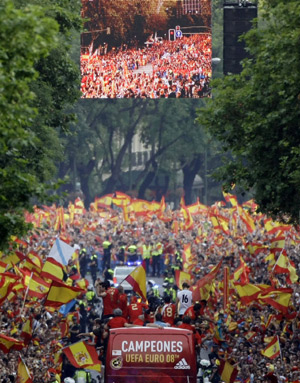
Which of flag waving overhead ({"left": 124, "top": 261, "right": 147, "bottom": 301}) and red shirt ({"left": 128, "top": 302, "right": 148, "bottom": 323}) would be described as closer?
red shirt ({"left": 128, "top": 302, "right": 148, "bottom": 323})

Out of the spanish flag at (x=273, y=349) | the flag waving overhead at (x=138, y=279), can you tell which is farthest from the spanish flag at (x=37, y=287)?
the spanish flag at (x=273, y=349)

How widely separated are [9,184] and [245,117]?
31.7 feet

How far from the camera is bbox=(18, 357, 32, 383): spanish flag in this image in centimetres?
2236

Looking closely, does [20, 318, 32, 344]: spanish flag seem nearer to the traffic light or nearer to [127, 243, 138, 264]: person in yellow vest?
the traffic light

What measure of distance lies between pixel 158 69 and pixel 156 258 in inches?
718

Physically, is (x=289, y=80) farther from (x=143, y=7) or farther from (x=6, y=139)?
(x=143, y=7)

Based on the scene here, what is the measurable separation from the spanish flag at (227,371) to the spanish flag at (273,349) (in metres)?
0.86

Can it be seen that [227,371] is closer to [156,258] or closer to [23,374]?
[23,374]

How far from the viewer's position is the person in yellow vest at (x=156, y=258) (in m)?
53.4

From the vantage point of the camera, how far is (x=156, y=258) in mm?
53750

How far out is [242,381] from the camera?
26594mm

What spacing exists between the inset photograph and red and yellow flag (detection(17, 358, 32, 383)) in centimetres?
1422

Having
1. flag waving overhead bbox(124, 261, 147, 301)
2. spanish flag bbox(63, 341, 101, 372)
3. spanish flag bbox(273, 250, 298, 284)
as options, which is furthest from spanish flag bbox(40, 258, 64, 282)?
spanish flag bbox(273, 250, 298, 284)

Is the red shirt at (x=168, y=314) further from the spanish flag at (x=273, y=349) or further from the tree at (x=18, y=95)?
the tree at (x=18, y=95)
